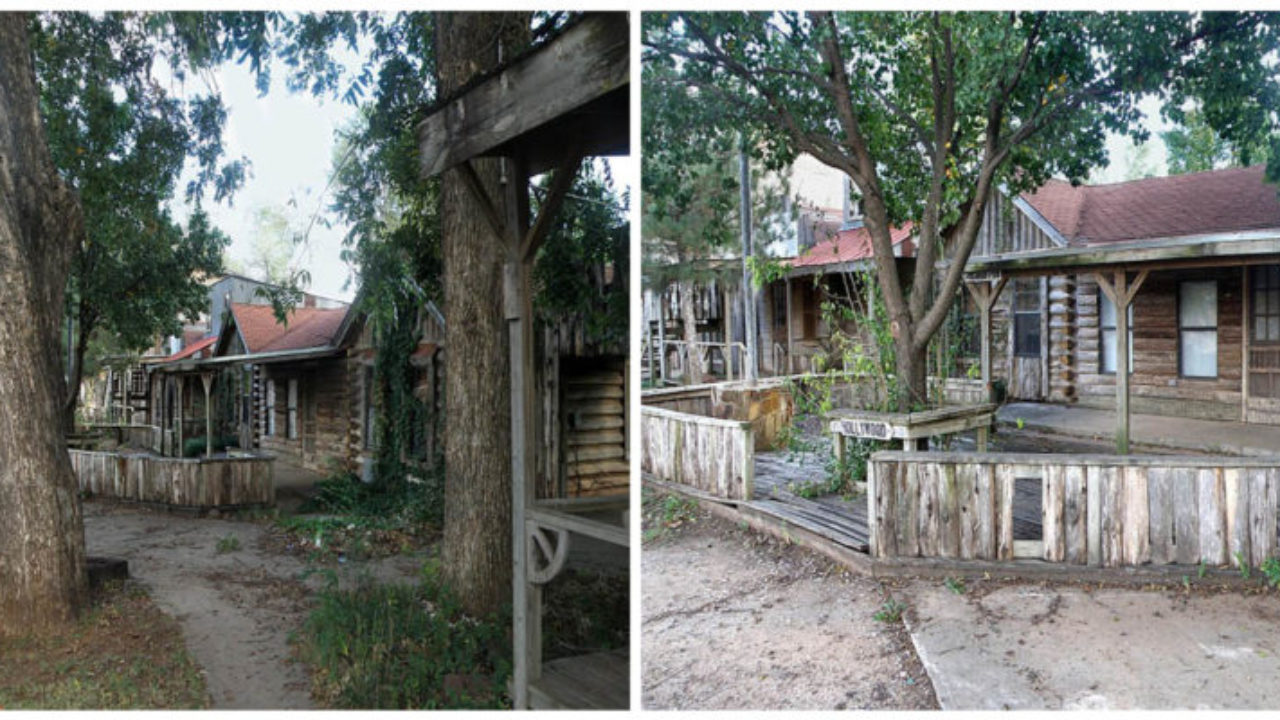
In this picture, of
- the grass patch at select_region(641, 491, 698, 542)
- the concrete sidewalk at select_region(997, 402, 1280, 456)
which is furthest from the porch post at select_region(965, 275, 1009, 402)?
the grass patch at select_region(641, 491, 698, 542)

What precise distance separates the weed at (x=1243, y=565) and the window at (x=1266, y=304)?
21.9 ft

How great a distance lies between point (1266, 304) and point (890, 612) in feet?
27.5

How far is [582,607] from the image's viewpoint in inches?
243

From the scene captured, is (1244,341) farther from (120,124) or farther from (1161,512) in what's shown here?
(120,124)

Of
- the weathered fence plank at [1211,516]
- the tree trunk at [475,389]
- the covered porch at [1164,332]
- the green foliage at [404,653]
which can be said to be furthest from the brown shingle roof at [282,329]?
the weathered fence plank at [1211,516]

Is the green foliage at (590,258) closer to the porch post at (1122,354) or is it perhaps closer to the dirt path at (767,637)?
the dirt path at (767,637)

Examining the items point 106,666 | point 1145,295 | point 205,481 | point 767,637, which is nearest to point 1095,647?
point 767,637

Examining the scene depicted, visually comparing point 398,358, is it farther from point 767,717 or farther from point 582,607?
point 767,717

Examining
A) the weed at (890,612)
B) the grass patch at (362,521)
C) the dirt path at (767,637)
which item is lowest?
the grass patch at (362,521)

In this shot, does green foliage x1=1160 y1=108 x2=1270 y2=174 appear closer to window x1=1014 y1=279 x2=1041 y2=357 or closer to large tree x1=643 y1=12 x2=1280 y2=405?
window x1=1014 y1=279 x2=1041 y2=357

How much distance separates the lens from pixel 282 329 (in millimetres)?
19906

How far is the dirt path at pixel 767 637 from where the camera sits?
4359 mm

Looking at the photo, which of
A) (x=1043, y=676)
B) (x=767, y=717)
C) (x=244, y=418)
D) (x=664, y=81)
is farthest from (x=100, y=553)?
(x=244, y=418)

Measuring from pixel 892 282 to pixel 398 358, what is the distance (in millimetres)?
7790
